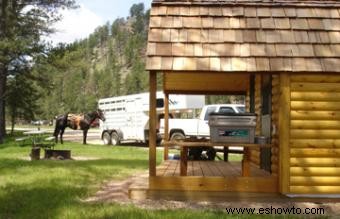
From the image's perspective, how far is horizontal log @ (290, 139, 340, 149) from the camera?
8.41 metres

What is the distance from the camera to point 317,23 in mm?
8844

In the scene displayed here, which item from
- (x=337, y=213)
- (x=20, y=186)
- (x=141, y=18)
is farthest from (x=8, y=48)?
(x=141, y=18)

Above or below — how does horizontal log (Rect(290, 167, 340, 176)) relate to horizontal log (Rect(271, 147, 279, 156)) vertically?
below

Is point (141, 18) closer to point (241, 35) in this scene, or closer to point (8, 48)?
point (8, 48)

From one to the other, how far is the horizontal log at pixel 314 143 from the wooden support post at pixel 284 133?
0.46ft

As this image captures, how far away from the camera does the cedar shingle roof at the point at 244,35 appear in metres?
8.39

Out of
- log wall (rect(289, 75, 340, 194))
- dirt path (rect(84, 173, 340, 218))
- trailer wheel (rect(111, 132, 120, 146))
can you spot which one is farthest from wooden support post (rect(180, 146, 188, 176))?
trailer wheel (rect(111, 132, 120, 146))

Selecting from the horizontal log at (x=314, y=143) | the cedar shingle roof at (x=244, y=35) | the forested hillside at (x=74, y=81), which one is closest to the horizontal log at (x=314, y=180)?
the horizontal log at (x=314, y=143)

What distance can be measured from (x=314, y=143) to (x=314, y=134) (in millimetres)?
150

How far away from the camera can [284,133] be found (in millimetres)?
8383

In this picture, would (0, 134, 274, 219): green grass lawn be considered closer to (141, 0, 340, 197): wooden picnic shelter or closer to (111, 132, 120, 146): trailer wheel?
(141, 0, 340, 197): wooden picnic shelter

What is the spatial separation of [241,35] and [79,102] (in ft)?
273

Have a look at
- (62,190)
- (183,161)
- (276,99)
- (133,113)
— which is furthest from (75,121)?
(276,99)

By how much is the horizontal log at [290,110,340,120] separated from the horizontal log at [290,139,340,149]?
1.21 feet
